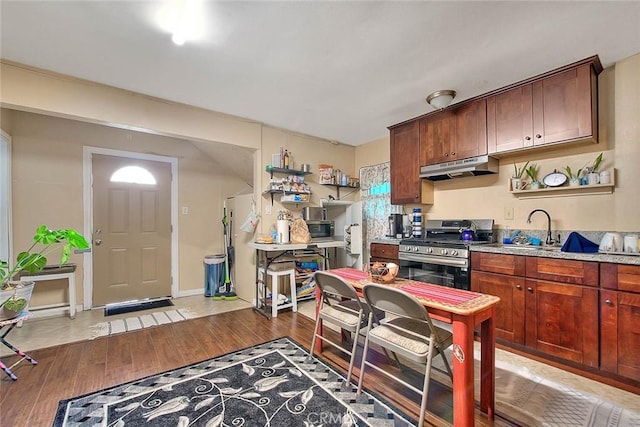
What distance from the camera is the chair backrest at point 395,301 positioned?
1504mm

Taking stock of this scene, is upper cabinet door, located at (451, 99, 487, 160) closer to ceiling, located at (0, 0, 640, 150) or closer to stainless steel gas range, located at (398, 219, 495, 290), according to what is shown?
ceiling, located at (0, 0, 640, 150)

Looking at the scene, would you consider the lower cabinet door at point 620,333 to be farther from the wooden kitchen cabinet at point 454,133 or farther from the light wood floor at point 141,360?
the wooden kitchen cabinet at point 454,133

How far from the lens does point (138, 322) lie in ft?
10.6

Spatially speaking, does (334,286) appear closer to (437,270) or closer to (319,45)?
(437,270)

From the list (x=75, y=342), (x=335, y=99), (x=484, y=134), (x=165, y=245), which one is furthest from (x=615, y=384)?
(x=165, y=245)

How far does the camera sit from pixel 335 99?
3.04m

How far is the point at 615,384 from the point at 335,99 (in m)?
3.29

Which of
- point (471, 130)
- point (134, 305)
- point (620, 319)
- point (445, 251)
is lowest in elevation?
point (134, 305)

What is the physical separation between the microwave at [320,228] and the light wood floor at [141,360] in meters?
1.22

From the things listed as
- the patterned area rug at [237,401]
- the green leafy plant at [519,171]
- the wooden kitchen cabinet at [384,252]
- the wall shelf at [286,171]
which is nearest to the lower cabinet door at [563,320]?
the green leafy plant at [519,171]

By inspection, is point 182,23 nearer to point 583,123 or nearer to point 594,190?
point 583,123

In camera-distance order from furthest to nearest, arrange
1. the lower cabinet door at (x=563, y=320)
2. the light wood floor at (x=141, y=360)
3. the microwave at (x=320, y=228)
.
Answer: the microwave at (x=320, y=228), the lower cabinet door at (x=563, y=320), the light wood floor at (x=141, y=360)

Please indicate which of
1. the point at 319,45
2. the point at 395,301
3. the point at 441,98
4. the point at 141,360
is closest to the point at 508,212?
the point at 441,98

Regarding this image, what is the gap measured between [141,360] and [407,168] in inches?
138
